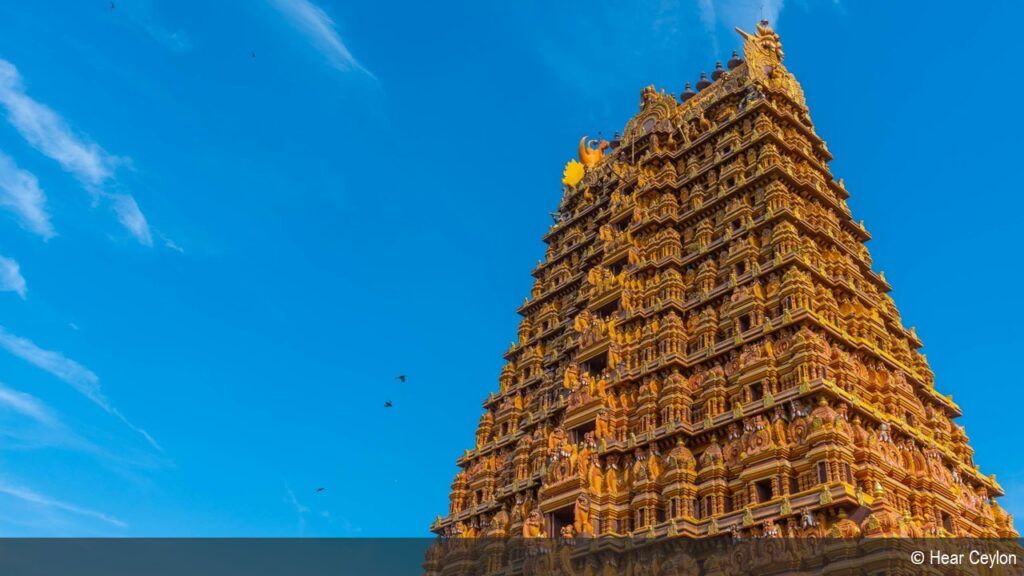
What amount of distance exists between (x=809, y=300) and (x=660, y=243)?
10.1 meters

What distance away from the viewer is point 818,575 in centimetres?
2639

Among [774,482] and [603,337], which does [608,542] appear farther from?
[603,337]

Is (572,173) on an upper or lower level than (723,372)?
upper

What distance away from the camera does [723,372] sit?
116 ft

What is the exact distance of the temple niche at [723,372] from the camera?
30.5m

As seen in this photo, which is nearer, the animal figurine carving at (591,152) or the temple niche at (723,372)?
the temple niche at (723,372)

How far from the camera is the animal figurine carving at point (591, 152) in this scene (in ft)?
193

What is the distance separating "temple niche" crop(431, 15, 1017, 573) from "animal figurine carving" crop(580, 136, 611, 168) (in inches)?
218

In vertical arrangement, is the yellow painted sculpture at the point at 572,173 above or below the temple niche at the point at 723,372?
above

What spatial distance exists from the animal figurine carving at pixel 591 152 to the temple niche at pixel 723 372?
554 cm

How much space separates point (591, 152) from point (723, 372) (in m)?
27.2

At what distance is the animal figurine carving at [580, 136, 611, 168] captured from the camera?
2314 inches

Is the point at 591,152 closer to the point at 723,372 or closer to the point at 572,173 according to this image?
the point at 572,173

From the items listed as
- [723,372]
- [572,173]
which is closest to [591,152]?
[572,173]
